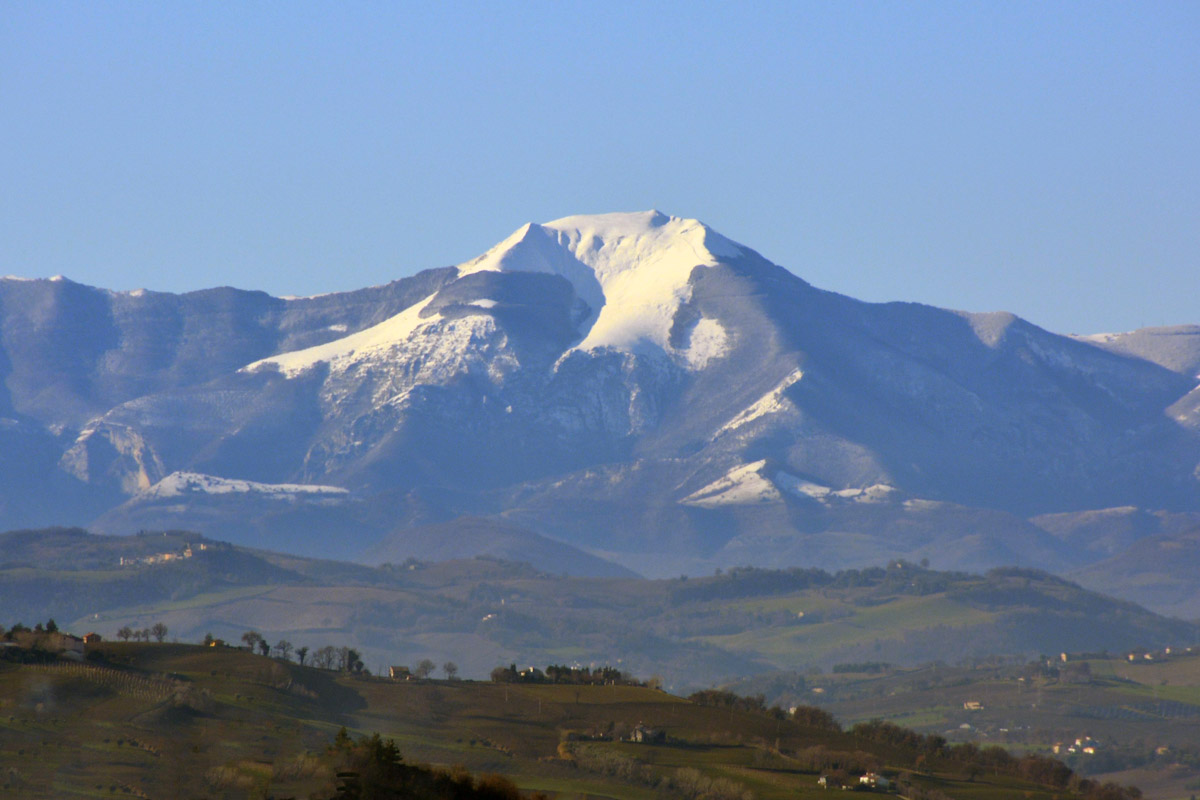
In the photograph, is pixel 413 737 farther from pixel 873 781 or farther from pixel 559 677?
pixel 559 677

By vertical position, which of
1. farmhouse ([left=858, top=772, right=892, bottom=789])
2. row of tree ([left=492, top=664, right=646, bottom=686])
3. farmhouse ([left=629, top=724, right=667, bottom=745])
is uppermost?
row of tree ([left=492, top=664, right=646, bottom=686])

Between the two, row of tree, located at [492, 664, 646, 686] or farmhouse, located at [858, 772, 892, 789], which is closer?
farmhouse, located at [858, 772, 892, 789]

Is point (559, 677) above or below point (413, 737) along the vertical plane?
above

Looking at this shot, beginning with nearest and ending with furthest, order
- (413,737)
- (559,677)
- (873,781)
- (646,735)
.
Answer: (413,737) → (873,781) → (646,735) → (559,677)

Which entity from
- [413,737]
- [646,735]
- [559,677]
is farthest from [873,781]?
[559,677]

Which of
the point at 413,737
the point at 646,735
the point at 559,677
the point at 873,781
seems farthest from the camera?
the point at 559,677

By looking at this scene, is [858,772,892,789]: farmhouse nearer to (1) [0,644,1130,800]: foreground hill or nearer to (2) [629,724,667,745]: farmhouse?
(1) [0,644,1130,800]: foreground hill

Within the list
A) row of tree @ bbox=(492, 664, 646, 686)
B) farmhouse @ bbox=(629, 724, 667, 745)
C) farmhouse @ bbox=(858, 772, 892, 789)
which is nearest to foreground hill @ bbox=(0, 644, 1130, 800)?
farmhouse @ bbox=(629, 724, 667, 745)

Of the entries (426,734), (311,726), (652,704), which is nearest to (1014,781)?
(652,704)
